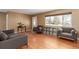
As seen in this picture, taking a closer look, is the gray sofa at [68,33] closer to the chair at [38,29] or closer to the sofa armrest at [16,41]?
the chair at [38,29]

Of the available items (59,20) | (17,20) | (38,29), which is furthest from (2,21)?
(59,20)

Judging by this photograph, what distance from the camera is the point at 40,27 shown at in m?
2.71

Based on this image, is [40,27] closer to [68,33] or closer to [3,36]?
[68,33]

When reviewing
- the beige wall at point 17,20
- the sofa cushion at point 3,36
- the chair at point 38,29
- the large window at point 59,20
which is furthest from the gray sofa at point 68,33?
the sofa cushion at point 3,36

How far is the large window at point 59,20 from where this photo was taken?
2282 millimetres

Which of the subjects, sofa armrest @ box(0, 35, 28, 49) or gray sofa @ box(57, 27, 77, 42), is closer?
sofa armrest @ box(0, 35, 28, 49)

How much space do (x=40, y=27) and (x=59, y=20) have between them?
2.12 feet

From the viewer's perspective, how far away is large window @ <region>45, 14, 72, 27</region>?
7.49ft

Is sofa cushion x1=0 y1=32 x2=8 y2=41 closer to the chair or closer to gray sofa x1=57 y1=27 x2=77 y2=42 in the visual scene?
the chair

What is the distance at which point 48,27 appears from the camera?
2.68 metres

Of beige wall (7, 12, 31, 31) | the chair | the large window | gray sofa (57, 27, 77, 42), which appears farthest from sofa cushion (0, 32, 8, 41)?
gray sofa (57, 27, 77, 42)

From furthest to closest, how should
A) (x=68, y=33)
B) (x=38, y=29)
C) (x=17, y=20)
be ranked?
1. (x=38, y=29)
2. (x=68, y=33)
3. (x=17, y=20)
